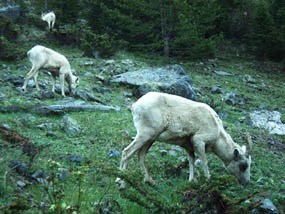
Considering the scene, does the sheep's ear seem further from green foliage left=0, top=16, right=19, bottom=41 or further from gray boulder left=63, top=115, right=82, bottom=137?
green foliage left=0, top=16, right=19, bottom=41

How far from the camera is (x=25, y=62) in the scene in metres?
20.0

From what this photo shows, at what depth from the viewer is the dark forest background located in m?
24.8

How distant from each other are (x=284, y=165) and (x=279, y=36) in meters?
19.6

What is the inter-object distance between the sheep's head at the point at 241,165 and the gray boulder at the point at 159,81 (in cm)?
831

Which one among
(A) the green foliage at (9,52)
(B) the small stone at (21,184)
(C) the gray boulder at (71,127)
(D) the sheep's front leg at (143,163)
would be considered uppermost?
(B) the small stone at (21,184)

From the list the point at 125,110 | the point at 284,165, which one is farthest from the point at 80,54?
the point at 284,165

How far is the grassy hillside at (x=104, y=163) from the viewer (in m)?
5.29

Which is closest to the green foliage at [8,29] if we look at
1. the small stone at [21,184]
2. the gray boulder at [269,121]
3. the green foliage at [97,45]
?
the green foliage at [97,45]

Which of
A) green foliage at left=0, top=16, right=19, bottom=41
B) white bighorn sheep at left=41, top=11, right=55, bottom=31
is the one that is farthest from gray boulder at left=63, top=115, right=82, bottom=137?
white bighorn sheep at left=41, top=11, right=55, bottom=31

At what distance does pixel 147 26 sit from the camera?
2664 centimetres

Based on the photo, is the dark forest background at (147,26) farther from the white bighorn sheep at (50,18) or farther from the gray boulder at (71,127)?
the gray boulder at (71,127)

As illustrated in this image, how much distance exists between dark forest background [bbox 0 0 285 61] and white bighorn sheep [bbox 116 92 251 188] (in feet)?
52.1

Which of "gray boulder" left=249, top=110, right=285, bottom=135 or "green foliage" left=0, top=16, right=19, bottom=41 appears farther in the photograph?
"green foliage" left=0, top=16, right=19, bottom=41

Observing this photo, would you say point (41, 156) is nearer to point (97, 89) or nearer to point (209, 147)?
point (209, 147)
